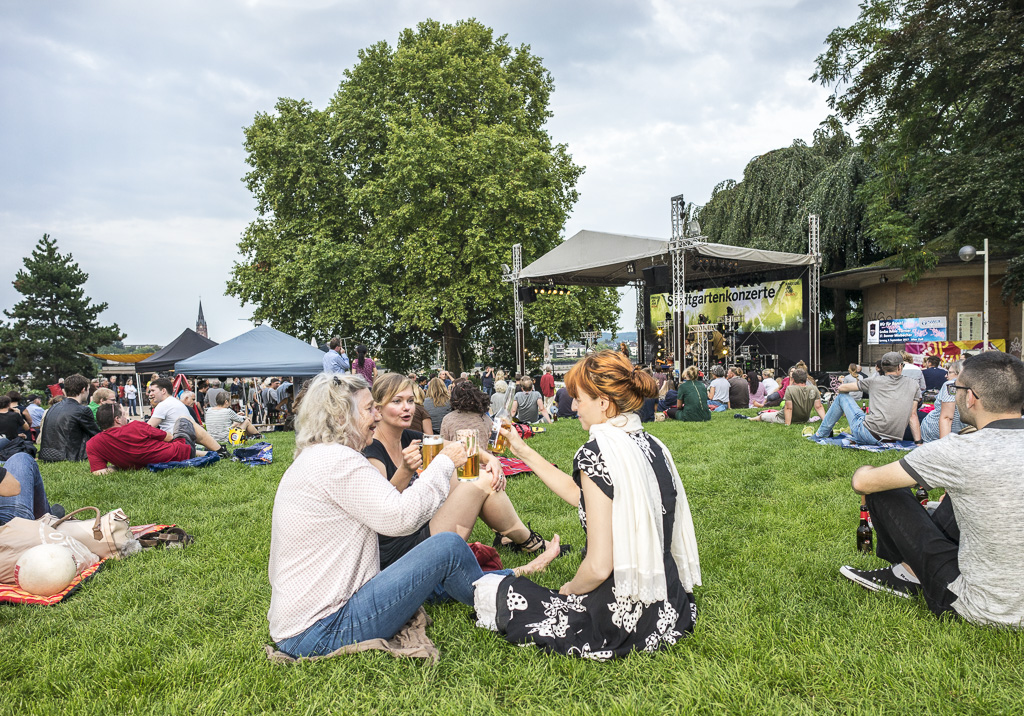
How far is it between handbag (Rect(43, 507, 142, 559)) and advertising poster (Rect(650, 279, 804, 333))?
18.3 meters

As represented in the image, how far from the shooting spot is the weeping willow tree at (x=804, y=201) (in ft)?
72.4

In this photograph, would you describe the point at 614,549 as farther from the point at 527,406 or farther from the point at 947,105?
the point at 947,105

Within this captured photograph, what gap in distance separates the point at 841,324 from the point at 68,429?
27.7m

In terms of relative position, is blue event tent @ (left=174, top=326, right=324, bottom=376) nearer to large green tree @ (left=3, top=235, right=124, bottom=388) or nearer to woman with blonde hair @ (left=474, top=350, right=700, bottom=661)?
woman with blonde hair @ (left=474, top=350, right=700, bottom=661)

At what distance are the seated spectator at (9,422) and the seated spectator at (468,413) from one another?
6.55 m

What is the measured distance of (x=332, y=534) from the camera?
2.30 m

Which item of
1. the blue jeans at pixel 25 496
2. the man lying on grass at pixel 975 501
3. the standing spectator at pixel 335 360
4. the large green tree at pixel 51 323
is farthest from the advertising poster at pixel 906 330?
the large green tree at pixel 51 323

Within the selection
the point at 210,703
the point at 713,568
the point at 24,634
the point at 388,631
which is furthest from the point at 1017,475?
the point at 24,634

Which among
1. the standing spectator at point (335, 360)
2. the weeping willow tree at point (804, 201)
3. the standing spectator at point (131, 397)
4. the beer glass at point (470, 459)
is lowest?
the standing spectator at point (131, 397)

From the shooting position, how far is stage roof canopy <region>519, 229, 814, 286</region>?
17094mm

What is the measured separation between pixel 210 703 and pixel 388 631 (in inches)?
27.8

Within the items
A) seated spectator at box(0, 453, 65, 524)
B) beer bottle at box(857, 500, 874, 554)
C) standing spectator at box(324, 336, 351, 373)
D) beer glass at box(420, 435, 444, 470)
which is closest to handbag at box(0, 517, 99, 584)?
seated spectator at box(0, 453, 65, 524)

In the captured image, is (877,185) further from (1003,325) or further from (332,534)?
(332,534)

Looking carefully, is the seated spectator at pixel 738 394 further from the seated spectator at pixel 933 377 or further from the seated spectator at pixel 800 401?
the seated spectator at pixel 800 401
